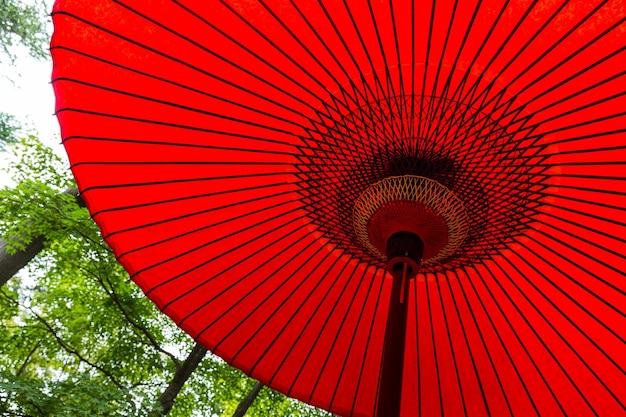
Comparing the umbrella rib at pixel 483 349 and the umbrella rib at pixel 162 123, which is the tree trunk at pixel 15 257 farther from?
the umbrella rib at pixel 483 349

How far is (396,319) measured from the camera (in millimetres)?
1793

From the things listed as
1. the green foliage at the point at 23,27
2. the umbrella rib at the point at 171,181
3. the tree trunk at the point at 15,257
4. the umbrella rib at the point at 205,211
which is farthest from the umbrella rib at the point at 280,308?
the green foliage at the point at 23,27

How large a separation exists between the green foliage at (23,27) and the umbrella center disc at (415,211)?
32.4 ft

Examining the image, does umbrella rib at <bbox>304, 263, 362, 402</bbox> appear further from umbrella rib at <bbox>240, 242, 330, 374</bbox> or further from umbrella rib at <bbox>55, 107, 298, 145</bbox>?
umbrella rib at <bbox>55, 107, 298, 145</bbox>

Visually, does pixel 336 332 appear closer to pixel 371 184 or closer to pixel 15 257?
pixel 371 184

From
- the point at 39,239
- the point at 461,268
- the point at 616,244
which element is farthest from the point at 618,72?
the point at 39,239

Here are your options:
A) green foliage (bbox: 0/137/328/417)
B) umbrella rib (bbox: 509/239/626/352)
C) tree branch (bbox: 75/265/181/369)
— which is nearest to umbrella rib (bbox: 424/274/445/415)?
umbrella rib (bbox: 509/239/626/352)

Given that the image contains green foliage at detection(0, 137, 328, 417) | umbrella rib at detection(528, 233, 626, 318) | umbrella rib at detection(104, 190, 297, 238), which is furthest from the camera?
green foliage at detection(0, 137, 328, 417)

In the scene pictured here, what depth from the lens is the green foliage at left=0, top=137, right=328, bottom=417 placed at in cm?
484

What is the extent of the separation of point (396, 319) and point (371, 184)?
501 millimetres

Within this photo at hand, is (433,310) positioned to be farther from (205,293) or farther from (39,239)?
(39,239)

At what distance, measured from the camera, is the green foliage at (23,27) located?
9.71 meters

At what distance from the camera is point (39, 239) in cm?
664

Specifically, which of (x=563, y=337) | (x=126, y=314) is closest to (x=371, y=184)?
(x=563, y=337)
